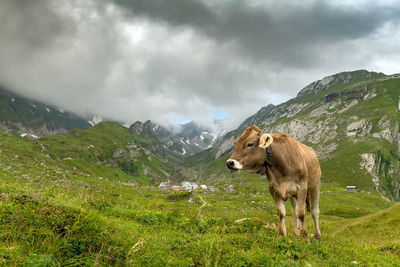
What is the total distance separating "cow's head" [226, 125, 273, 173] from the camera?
22.5 feet

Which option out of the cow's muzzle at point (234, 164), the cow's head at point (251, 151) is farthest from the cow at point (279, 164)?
the cow's muzzle at point (234, 164)

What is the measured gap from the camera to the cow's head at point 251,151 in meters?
6.86

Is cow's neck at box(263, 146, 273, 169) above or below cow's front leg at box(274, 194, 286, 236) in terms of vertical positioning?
above

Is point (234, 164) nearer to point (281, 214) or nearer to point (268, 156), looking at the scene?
point (268, 156)

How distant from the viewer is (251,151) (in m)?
7.07

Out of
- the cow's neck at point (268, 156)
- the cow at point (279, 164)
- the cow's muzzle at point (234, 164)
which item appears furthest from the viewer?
the cow's neck at point (268, 156)

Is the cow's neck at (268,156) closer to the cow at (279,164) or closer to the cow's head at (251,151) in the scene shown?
the cow at (279,164)

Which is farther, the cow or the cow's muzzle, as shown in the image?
the cow

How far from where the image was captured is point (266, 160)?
7.27m

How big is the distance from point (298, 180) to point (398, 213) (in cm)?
3593

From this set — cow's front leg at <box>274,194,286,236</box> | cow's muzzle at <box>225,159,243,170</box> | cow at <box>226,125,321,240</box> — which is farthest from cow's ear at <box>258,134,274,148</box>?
cow's front leg at <box>274,194,286,236</box>

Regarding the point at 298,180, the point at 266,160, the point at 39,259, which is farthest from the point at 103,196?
the point at 298,180

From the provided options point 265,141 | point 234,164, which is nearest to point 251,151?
point 265,141

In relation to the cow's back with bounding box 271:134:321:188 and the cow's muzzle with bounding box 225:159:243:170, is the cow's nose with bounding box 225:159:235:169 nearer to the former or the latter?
the cow's muzzle with bounding box 225:159:243:170
